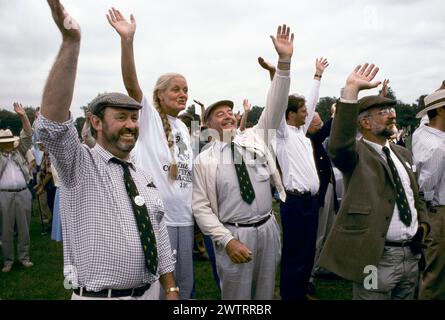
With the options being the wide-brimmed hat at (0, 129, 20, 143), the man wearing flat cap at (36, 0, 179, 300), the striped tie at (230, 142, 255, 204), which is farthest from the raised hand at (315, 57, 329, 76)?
the wide-brimmed hat at (0, 129, 20, 143)

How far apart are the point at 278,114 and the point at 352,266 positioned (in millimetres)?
1517

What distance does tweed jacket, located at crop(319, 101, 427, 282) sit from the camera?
11.0 feet

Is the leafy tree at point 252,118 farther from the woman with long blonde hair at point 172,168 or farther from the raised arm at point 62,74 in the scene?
the raised arm at point 62,74

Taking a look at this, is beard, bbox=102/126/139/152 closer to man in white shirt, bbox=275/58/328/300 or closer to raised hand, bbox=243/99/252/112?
man in white shirt, bbox=275/58/328/300

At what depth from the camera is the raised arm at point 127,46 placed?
3.15m

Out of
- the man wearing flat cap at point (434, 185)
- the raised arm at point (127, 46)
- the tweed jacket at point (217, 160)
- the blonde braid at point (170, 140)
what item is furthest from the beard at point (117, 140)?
the man wearing flat cap at point (434, 185)

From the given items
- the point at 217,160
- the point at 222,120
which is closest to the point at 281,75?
the point at 222,120

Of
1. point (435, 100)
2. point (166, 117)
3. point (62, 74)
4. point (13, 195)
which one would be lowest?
point (13, 195)

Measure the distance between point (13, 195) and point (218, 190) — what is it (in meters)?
5.11

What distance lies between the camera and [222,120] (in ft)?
13.6

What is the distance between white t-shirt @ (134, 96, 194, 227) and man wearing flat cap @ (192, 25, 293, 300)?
0.42 feet

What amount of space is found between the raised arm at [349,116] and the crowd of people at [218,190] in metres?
A: 0.01

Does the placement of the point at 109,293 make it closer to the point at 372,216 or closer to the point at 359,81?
the point at 372,216
